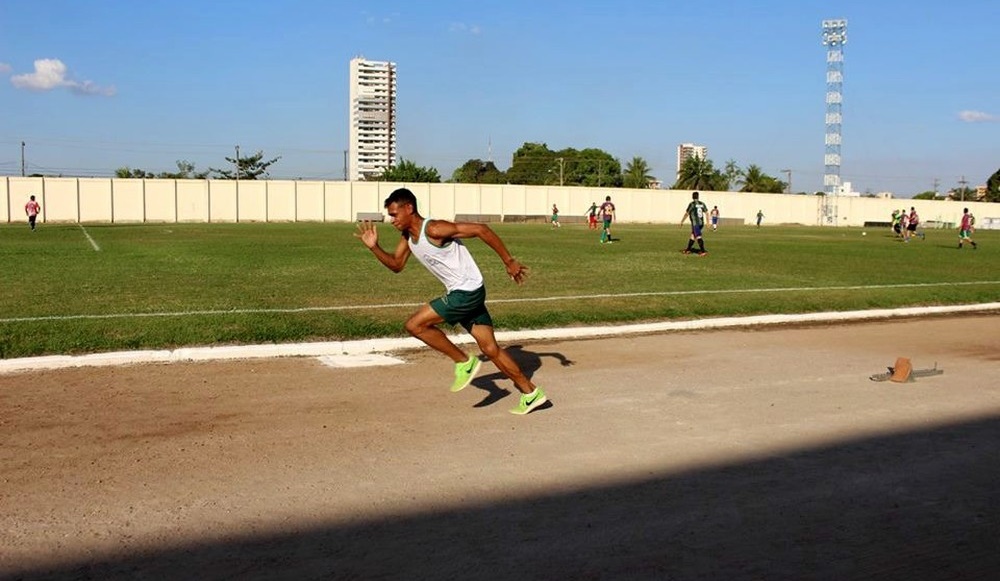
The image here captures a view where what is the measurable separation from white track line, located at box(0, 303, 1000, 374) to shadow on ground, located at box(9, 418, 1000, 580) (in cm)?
497

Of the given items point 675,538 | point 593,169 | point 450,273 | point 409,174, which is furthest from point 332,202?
point 593,169

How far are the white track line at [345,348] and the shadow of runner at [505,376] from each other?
2.98 feet

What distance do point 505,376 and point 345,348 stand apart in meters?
2.62

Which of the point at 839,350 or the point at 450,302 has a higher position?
the point at 450,302

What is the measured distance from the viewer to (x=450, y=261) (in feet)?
24.2

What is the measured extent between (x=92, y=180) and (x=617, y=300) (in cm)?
5829

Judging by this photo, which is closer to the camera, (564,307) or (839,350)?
(839,350)

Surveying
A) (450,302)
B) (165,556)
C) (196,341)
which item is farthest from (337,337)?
(165,556)

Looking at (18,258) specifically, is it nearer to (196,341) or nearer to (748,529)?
(196,341)

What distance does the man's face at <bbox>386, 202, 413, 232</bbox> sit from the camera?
7.24 metres

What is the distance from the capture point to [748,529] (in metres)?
4.84

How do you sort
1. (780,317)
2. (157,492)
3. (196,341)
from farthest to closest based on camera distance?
1. (780,317)
2. (196,341)
3. (157,492)

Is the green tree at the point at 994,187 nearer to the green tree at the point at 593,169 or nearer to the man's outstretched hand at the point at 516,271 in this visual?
the green tree at the point at 593,169

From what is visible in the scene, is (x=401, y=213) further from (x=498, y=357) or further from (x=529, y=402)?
(x=529, y=402)
